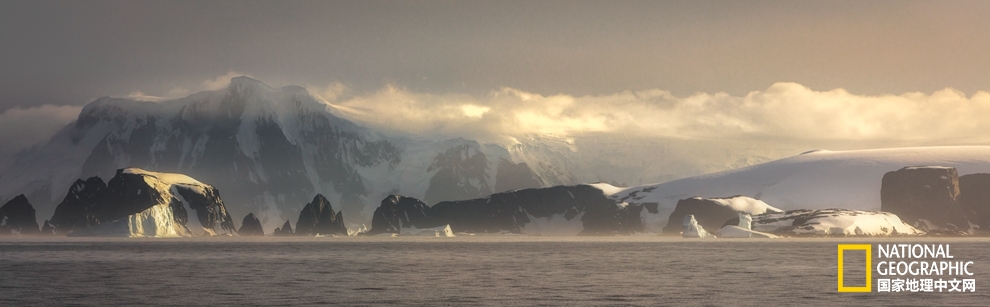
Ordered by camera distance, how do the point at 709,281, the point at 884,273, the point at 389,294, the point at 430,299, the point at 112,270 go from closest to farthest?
1. the point at 430,299
2. the point at 389,294
3. the point at 709,281
4. the point at 884,273
5. the point at 112,270

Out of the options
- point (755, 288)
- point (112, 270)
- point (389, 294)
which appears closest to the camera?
point (389, 294)

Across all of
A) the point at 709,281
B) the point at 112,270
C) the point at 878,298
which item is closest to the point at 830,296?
the point at 878,298

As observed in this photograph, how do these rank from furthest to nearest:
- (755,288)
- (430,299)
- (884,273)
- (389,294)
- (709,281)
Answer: (884,273) < (709,281) < (755,288) < (389,294) < (430,299)

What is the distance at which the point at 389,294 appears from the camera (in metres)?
62.1

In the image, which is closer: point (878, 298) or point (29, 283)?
point (878, 298)

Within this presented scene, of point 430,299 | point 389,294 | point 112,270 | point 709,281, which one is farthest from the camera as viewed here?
point 112,270

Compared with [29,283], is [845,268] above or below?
above

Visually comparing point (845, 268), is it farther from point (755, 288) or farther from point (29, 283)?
point (29, 283)

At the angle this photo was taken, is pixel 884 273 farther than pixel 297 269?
No

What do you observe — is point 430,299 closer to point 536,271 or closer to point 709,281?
point 709,281

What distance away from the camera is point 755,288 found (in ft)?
221

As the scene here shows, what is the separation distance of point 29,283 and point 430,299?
1311 inches

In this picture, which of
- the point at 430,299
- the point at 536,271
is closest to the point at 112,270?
the point at 536,271

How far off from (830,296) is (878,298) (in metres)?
2.86
